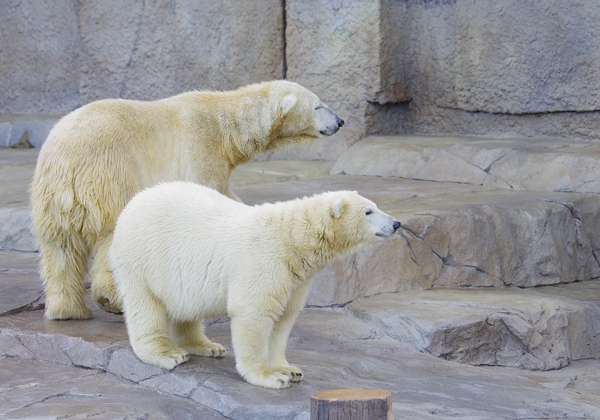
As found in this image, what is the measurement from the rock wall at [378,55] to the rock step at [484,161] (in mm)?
508

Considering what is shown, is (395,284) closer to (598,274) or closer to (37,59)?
(598,274)

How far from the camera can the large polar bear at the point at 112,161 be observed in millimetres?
→ 3674

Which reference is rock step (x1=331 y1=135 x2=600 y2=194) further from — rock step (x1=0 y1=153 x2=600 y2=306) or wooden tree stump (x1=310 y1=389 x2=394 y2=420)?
wooden tree stump (x1=310 y1=389 x2=394 y2=420)

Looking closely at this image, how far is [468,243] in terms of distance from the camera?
16.6ft

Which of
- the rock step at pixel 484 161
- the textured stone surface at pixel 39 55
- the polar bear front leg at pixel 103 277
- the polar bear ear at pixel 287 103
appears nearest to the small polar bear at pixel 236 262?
the polar bear front leg at pixel 103 277

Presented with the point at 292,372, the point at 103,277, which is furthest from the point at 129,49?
the point at 292,372

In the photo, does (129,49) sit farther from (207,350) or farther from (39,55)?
(207,350)

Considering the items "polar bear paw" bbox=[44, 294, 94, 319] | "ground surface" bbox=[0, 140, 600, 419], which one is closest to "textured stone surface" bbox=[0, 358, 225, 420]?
"ground surface" bbox=[0, 140, 600, 419]

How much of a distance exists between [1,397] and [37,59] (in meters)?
8.40

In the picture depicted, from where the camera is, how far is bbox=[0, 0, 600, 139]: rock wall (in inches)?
284

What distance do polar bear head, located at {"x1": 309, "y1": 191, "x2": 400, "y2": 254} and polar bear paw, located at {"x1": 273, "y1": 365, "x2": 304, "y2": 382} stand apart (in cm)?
52

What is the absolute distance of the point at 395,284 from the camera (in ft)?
15.5

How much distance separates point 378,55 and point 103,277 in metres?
5.03

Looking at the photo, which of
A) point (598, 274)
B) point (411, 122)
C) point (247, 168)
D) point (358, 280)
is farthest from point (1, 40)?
point (598, 274)
